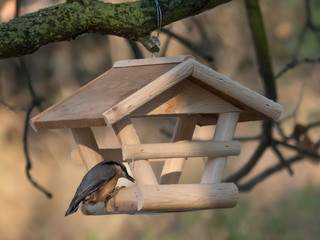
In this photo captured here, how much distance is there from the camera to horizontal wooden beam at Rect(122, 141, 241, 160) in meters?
1.67

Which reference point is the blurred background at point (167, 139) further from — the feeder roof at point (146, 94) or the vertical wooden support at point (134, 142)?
the vertical wooden support at point (134, 142)

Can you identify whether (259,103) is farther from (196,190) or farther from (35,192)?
(35,192)

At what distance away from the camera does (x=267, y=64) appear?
139 inches

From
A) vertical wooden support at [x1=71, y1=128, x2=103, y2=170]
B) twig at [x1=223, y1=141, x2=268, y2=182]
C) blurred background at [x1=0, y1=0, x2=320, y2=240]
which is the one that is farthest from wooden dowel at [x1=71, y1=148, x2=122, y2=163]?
blurred background at [x1=0, y1=0, x2=320, y2=240]

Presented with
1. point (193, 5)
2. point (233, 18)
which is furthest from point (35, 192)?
point (193, 5)

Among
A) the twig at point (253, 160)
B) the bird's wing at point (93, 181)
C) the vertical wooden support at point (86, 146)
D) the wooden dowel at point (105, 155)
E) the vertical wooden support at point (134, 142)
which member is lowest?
the twig at point (253, 160)

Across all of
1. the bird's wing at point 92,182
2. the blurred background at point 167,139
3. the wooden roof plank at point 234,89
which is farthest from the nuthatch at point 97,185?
the blurred background at point 167,139

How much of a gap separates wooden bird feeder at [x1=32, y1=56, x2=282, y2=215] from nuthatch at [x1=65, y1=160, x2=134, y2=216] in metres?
0.03

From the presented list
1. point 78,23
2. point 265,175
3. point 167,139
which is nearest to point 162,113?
point 78,23

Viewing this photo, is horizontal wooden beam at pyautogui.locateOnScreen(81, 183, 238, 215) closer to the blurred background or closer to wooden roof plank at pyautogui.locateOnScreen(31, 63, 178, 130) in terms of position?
wooden roof plank at pyautogui.locateOnScreen(31, 63, 178, 130)

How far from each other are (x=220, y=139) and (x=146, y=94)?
1.09 feet

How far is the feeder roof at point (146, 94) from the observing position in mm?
1658

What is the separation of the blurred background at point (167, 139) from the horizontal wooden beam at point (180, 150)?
263 cm

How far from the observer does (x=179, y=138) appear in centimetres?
210
